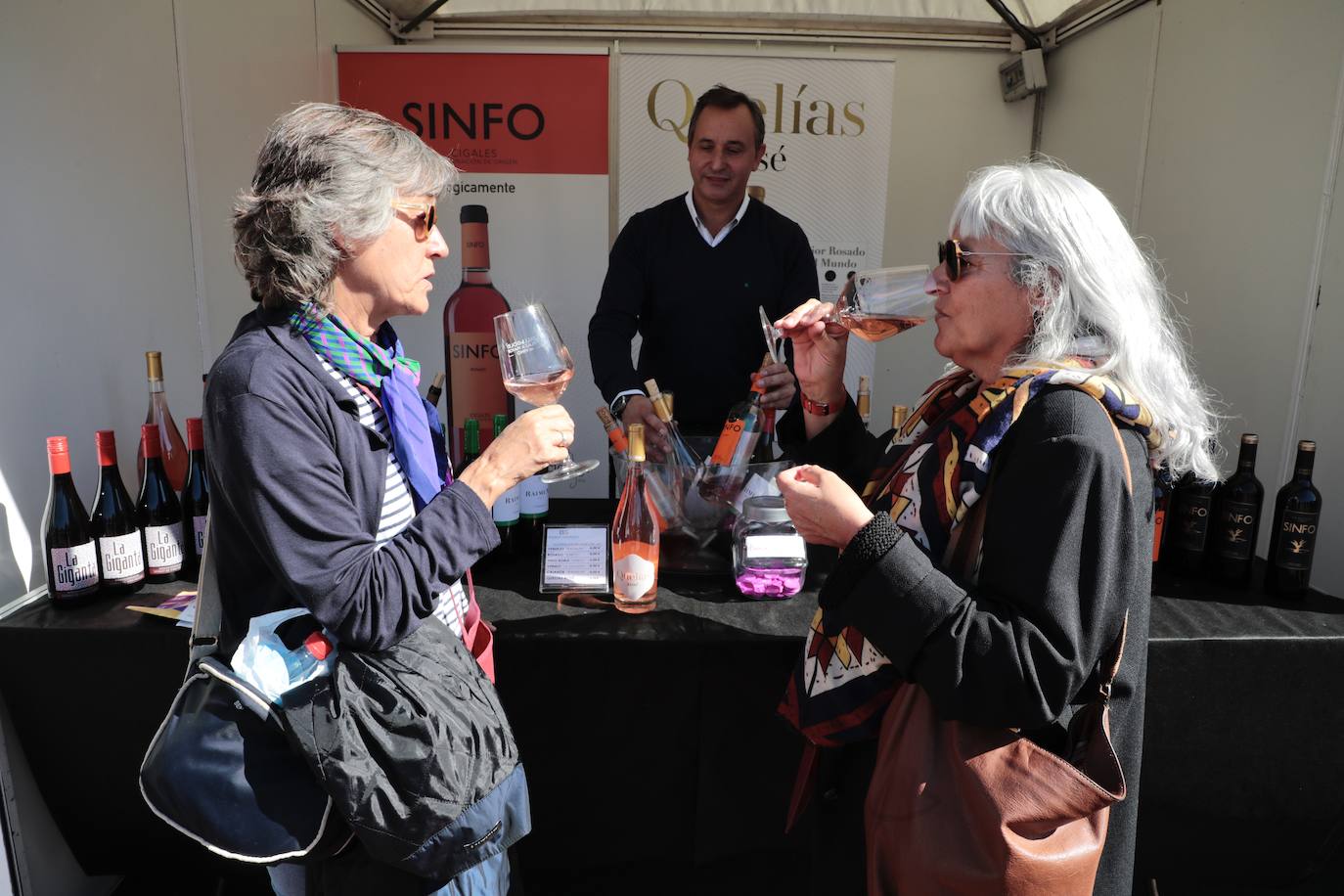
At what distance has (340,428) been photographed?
108 cm

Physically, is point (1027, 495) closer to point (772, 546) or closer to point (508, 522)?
point (772, 546)

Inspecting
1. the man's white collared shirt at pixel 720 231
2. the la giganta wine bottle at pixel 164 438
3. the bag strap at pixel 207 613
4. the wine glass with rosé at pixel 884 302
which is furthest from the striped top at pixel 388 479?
the man's white collared shirt at pixel 720 231

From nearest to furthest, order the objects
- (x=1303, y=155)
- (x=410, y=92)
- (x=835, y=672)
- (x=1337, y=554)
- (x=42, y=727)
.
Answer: (x=835, y=672) < (x=42, y=727) < (x=1337, y=554) < (x=1303, y=155) < (x=410, y=92)

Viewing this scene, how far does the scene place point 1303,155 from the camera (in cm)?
241

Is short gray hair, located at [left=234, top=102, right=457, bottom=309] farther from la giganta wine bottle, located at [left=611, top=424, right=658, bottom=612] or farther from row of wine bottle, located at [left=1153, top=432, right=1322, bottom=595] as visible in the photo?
row of wine bottle, located at [left=1153, top=432, right=1322, bottom=595]

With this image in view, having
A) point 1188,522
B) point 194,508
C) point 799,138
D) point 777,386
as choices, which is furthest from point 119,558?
point 799,138

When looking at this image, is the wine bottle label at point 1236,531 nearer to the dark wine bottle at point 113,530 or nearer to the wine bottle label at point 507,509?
the wine bottle label at point 507,509

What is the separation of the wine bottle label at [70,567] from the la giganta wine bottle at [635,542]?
1.15 meters

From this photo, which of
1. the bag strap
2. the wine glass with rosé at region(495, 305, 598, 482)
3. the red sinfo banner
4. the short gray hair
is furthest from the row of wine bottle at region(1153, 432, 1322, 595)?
the red sinfo banner

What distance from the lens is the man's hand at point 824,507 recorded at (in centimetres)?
111

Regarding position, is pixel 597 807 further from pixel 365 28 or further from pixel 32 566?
pixel 365 28

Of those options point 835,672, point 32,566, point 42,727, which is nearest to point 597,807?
point 835,672

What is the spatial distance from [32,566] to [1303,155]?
3.61 m

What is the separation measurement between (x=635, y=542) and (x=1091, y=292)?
3.25 feet
